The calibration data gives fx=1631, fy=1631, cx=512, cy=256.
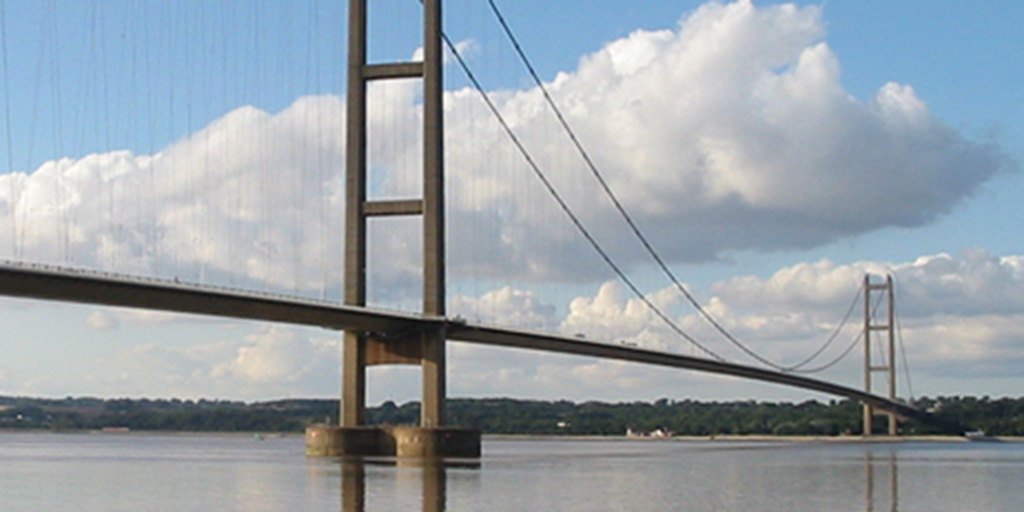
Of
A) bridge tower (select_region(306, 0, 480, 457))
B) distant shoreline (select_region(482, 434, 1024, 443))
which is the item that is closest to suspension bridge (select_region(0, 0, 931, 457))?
bridge tower (select_region(306, 0, 480, 457))

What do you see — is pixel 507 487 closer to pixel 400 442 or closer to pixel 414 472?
pixel 414 472

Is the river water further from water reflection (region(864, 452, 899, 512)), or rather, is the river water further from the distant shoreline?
the distant shoreline

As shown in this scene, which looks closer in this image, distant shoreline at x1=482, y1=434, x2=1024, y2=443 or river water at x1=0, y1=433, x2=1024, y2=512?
river water at x1=0, y1=433, x2=1024, y2=512

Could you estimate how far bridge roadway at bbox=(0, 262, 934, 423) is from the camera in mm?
39125

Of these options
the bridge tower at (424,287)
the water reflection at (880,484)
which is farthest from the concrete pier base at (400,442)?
the water reflection at (880,484)

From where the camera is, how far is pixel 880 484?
40.1 meters

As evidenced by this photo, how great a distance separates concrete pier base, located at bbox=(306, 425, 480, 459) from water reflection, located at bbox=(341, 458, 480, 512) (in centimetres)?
98

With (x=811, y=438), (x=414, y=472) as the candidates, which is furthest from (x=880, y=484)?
(x=811, y=438)

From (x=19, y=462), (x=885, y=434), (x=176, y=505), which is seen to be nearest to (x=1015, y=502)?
(x=176, y=505)

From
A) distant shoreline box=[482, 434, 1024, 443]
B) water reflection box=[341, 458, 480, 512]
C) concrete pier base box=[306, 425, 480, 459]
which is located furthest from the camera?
distant shoreline box=[482, 434, 1024, 443]

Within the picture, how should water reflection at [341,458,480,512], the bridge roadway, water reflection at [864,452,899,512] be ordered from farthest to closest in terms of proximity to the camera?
the bridge roadway < water reflection at [864,452,899,512] < water reflection at [341,458,480,512]

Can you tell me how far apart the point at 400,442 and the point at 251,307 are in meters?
7.78

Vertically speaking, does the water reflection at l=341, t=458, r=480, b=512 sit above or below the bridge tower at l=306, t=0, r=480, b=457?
below

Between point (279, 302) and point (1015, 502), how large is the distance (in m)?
21.5
